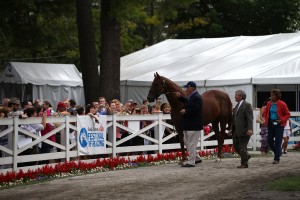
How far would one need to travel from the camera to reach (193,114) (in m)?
19.2

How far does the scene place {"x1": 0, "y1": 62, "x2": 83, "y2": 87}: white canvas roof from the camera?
1351 inches

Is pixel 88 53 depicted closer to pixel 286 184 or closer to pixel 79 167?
pixel 79 167

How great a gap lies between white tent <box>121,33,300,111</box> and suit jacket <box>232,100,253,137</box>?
1016 cm

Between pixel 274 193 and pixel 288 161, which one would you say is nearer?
pixel 274 193

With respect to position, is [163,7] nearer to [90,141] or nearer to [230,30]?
[90,141]

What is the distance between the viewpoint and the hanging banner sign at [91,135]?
20047 millimetres

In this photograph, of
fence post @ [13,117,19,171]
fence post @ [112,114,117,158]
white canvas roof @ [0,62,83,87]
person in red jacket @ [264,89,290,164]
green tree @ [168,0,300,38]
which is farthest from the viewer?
green tree @ [168,0,300,38]

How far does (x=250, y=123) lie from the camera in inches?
734

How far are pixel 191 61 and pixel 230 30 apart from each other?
23095mm

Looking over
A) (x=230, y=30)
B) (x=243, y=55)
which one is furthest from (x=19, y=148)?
(x=230, y=30)

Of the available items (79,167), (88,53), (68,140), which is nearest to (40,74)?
(88,53)

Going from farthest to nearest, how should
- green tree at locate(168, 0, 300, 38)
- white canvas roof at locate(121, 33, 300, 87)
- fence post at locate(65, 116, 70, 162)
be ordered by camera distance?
1. green tree at locate(168, 0, 300, 38)
2. white canvas roof at locate(121, 33, 300, 87)
3. fence post at locate(65, 116, 70, 162)

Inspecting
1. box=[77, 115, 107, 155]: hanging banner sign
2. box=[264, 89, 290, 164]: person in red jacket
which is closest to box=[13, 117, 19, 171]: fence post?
box=[77, 115, 107, 155]: hanging banner sign

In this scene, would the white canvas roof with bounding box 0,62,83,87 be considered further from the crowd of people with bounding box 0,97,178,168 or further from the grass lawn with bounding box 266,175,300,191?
the grass lawn with bounding box 266,175,300,191
